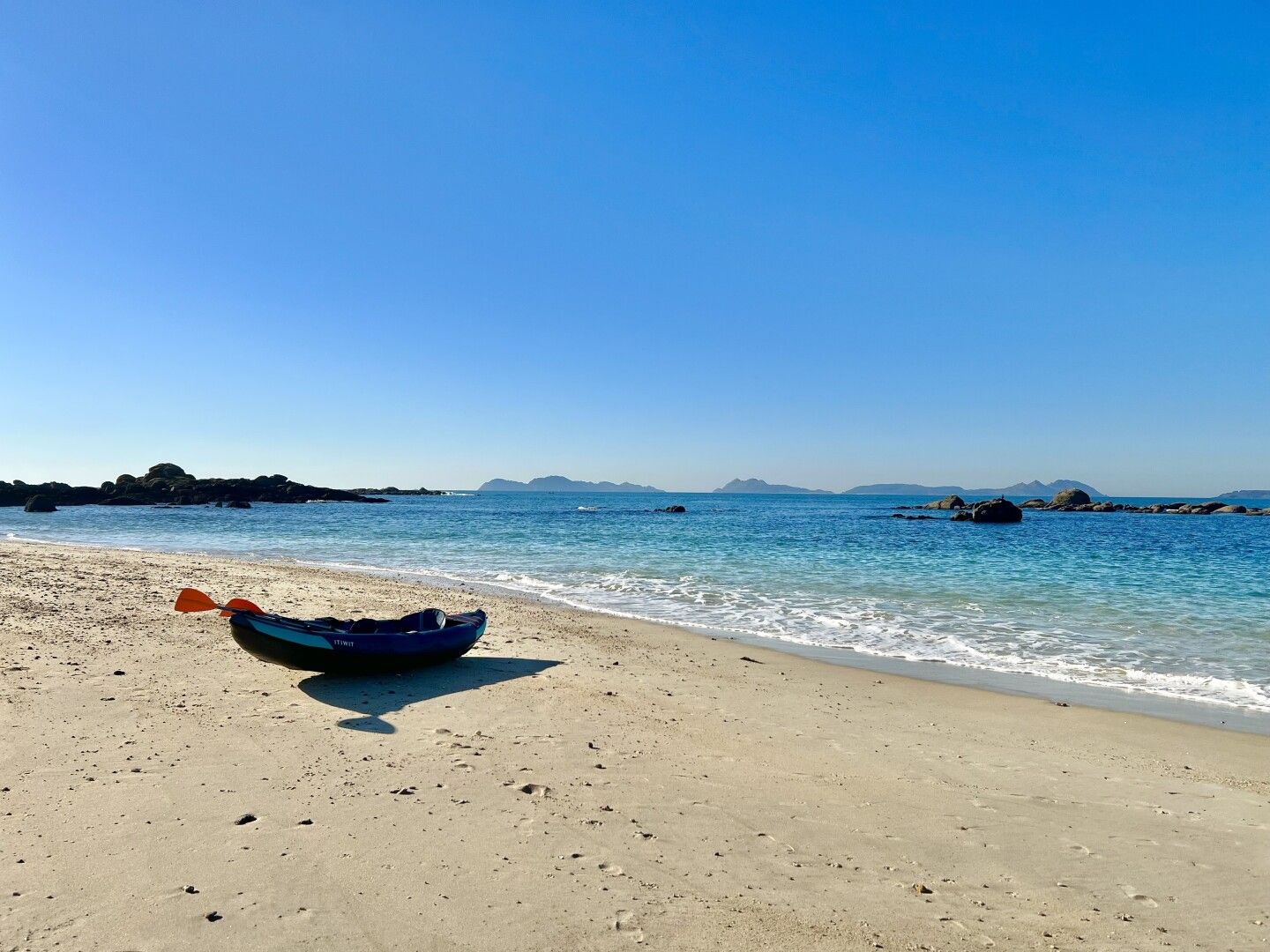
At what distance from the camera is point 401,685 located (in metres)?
9.56

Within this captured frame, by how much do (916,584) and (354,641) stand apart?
1582 cm

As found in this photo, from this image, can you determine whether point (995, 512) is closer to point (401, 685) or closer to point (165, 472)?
point (401, 685)

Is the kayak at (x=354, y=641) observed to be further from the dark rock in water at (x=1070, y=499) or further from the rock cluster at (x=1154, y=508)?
the dark rock in water at (x=1070, y=499)

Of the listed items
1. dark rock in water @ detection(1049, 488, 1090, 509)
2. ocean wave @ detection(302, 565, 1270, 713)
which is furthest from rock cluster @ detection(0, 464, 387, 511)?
dark rock in water @ detection(1049, 488, 1090, 509)

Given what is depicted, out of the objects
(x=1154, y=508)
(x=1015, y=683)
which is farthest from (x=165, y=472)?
(x=1154, y=508)

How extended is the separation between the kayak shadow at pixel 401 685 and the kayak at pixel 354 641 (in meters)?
0.16

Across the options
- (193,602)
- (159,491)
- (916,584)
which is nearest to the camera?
(193,602)

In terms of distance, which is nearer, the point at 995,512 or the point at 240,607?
the point at 240,607

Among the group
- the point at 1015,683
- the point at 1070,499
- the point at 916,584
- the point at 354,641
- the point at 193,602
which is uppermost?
the point at 1070,499

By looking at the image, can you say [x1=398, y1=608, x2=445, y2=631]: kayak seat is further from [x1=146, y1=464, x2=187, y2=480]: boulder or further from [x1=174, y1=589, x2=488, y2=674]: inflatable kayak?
[x1=146, y1=464, x2=187, y2=480]: boulder

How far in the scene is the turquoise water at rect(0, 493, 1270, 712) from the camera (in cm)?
1229

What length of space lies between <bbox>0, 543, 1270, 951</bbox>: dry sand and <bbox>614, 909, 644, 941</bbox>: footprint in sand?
0.06 ft

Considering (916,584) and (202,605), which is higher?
(202,605)

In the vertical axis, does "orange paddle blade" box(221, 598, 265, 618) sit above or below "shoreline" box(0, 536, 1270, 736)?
above
